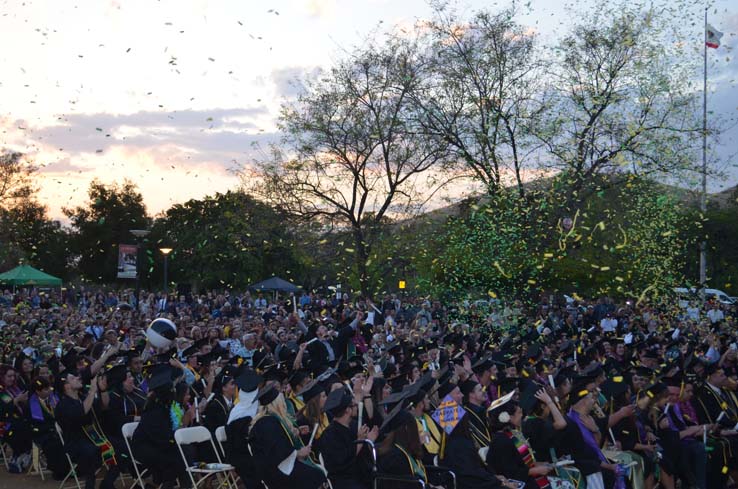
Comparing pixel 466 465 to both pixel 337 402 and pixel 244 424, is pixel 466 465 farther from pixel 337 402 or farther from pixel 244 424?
pixel 244 424

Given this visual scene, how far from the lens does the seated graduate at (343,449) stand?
7266 millimetres

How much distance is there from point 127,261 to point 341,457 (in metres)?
24.4

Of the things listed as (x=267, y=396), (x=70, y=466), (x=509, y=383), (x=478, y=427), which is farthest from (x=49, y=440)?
(x=509, y=383)

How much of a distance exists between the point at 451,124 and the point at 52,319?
13.4 metres

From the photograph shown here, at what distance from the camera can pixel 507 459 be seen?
7.63m

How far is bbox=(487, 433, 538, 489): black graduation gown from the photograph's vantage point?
300 inches

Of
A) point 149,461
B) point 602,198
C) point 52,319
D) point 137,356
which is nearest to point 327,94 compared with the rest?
point 602,198

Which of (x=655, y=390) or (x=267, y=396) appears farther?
(x=655, y=390)

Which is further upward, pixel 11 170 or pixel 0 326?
pixel 11 170

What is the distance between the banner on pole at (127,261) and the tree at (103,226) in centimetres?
3599

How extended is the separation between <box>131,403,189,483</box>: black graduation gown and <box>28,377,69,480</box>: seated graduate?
1.59m

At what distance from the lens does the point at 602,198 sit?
25172 millimetres

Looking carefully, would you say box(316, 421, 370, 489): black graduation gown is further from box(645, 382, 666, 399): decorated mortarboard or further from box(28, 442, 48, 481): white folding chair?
box(28, 442, 48, 481): white folding chair

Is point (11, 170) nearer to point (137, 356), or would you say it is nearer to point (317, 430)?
point (137, 356)
